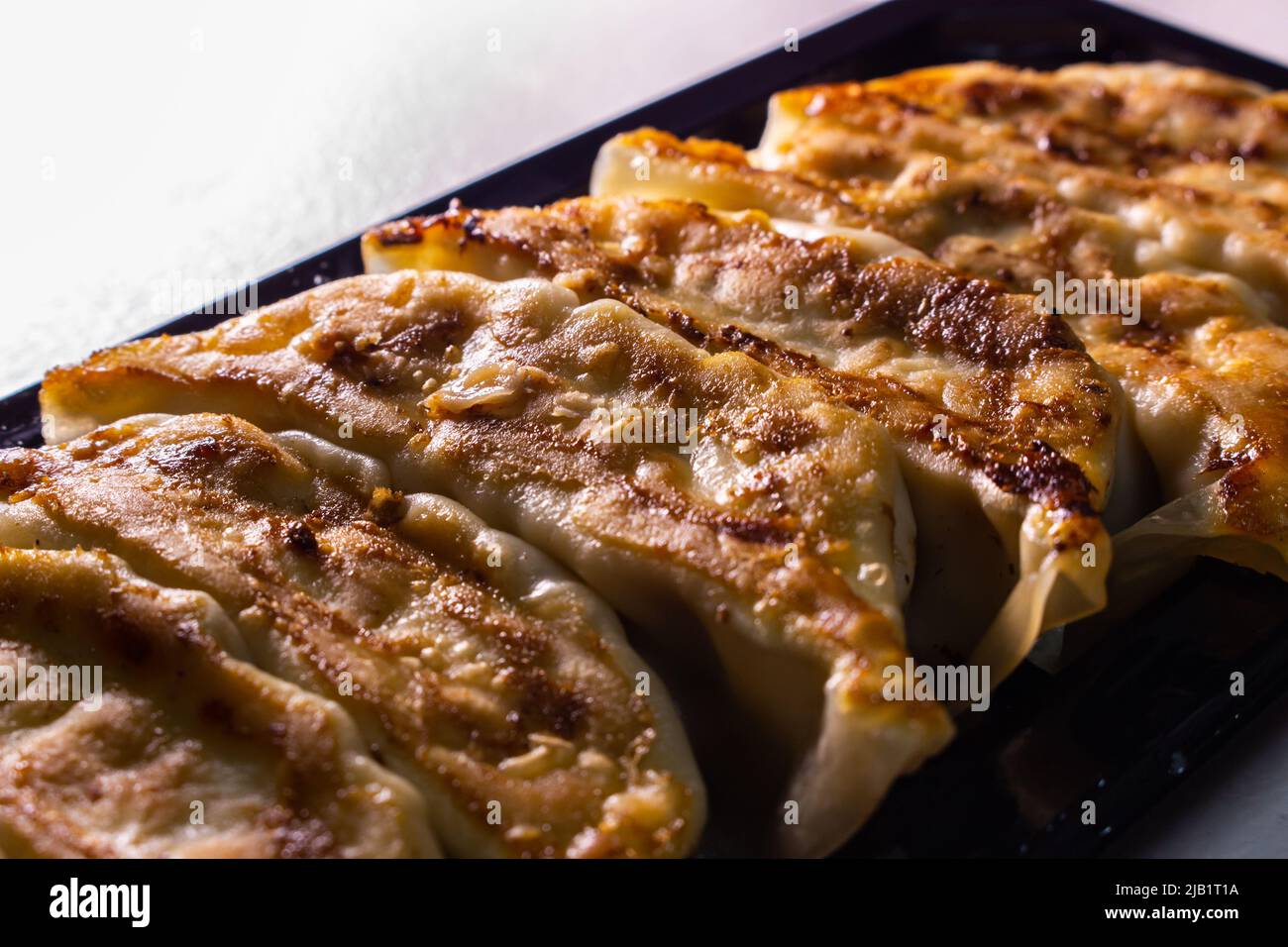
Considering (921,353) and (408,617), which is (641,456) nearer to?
(408,617)

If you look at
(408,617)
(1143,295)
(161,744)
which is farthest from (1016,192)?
(161,744)

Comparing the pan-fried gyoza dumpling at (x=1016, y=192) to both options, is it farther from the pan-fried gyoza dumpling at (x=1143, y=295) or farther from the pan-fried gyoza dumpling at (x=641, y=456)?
the pan-fried gyoza dumpling at (x=641, y=456)

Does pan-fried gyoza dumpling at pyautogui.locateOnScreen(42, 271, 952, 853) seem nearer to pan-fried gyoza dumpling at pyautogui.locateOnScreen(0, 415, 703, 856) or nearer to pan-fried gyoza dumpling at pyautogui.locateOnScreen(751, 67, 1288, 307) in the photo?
pan-fried gyoza dumpling at pyautogui.locateOnScreen(0, 415, 703, 856)

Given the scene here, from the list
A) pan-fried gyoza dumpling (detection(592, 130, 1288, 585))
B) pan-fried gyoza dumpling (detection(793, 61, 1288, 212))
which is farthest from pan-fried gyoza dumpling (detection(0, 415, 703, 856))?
pan-fried gyoza dumpling (detection(793, 61, 1288, 212))
